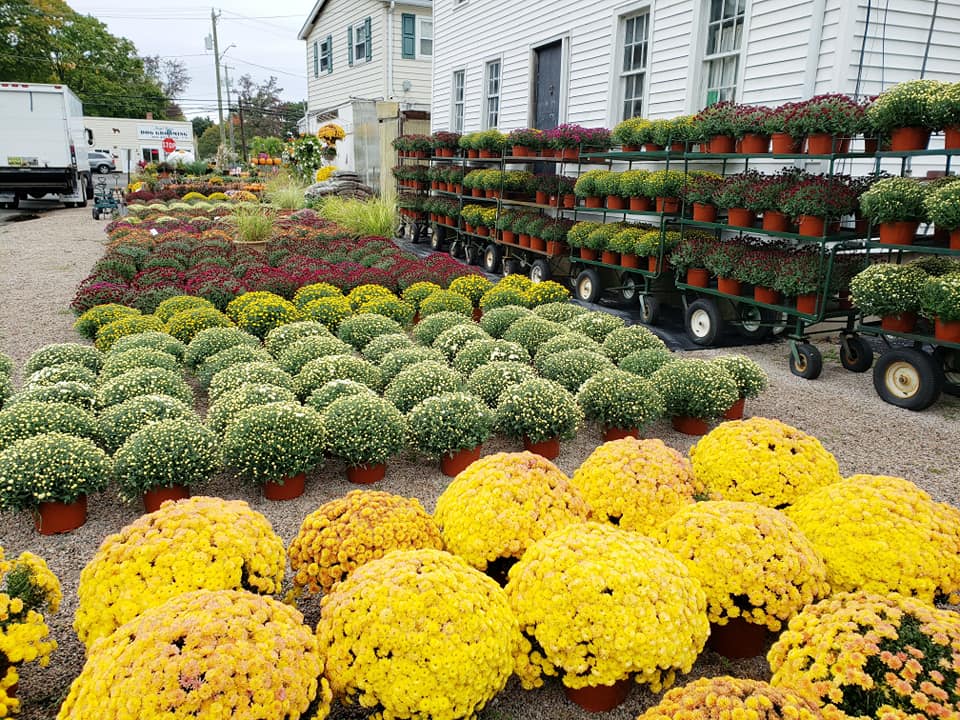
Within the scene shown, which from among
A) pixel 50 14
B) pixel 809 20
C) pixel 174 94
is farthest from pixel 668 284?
pixel 174 94

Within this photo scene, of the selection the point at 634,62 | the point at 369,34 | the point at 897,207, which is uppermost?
the point at 369,34

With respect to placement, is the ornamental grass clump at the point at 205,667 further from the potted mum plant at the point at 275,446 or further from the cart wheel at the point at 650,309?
the cart wheel at the point at 650,309

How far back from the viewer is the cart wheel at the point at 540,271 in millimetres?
11102

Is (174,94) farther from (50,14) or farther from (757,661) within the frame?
(757,661)

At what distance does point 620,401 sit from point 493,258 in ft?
27.9

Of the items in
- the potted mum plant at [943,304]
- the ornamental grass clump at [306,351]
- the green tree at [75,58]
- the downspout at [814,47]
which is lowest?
the ornamental grass clump at [306,351]

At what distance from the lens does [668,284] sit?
923 centimetres

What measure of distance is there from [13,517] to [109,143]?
4848 cm

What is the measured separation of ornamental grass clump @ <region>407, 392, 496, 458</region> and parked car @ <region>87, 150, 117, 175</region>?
39590 millimetres

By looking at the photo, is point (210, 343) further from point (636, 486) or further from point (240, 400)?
point (636, 486)

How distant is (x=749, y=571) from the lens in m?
2.67

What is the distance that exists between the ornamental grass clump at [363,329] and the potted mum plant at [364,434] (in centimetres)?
245

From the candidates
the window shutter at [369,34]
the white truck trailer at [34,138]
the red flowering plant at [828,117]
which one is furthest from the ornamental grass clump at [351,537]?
the white truck trailer at [34,138]

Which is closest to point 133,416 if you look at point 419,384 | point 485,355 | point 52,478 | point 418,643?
point 52,478
